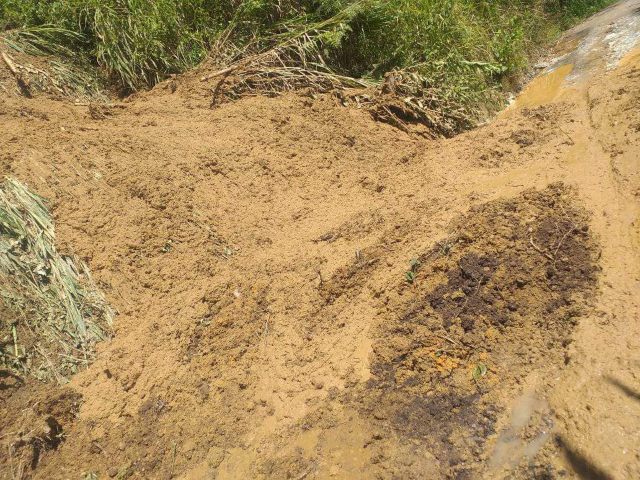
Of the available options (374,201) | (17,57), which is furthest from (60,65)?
(374,201)

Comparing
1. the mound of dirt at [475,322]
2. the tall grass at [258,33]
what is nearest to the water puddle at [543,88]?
the tall grass at [258,33]

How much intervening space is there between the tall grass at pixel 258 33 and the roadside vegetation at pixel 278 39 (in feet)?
0.03

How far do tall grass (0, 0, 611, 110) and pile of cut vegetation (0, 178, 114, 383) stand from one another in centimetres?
220

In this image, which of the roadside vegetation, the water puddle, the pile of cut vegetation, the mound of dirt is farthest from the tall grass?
the mound of dirt

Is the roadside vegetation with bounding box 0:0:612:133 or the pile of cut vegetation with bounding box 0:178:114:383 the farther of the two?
the roadside vegetation with bounding box 0:0:612:133

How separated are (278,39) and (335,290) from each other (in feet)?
9.68

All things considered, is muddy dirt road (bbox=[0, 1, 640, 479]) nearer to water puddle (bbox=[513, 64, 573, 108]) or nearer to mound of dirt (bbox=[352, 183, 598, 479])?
mound of dirt (bbox=[352, 183, 598, 479])

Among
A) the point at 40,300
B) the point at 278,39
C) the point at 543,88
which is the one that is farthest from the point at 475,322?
the point at 543,88

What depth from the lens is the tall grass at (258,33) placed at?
4.71 metres

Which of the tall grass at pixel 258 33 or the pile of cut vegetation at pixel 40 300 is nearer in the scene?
the pile of cut vegetation at pixel 40 300

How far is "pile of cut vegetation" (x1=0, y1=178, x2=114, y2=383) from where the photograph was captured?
294cm

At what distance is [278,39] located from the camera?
16.4 feet

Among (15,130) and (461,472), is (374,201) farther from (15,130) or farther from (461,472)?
(15,130)

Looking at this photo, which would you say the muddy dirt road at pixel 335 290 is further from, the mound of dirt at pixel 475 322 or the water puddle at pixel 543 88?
the water puddle at pixel 543 88
